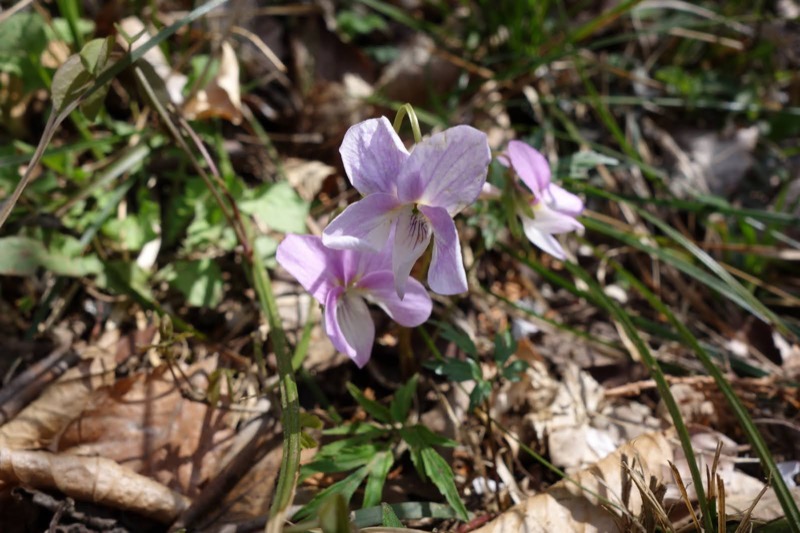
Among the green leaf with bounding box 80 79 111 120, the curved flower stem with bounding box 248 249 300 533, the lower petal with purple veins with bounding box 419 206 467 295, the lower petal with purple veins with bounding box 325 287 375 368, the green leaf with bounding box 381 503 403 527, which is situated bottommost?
the green leaf with bounding box 381 503 403 527

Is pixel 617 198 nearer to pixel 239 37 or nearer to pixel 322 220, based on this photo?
pixel 322 220

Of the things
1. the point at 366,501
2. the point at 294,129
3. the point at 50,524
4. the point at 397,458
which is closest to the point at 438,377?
the point at 397,458

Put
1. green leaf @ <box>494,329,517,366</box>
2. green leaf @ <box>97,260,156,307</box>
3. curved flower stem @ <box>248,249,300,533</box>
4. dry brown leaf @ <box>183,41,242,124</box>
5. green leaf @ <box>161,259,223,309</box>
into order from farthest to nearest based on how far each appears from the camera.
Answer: dry brown leaf @ <box>183,41,242,124</box> < green leaf @ <box>161,259,223,309</box> < green leaf @ <box>97,260,156,307</box> < green leaf @ <box>494,329,517,366</box> < curved flower stem @ <box>248,249,300,533</box>

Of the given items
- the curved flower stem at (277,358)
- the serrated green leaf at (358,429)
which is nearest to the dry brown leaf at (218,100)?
the curved flower stem at (277,358)

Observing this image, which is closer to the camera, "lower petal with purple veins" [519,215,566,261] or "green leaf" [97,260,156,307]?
"lower petal with purple veins" [519,215,566,261]

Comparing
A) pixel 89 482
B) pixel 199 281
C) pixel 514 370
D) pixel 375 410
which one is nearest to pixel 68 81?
pixel 199 281

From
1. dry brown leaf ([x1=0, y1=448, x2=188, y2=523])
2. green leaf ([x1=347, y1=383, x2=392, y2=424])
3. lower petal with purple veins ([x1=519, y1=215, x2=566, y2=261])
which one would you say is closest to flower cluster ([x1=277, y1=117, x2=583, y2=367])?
green leaf ([x1=347, y1=383, x2=392, y2=424])

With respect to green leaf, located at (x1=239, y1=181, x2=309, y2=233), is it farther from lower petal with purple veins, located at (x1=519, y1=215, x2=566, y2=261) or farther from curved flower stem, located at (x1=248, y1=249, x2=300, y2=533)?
lower petal with purple veins, located at (x1=519, y1=215, x2=566, y2=261)
